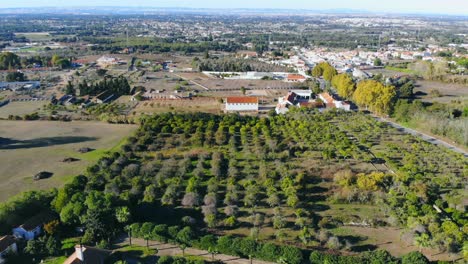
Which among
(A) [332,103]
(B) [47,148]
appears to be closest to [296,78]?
(A) [332,103]

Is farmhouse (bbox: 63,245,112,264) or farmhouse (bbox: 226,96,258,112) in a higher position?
farmhouse (bbox: 226,96,258,112)

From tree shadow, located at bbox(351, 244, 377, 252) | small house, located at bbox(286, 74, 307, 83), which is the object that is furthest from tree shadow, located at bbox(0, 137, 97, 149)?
small house, located at bbox(286, 74, 307, 83)

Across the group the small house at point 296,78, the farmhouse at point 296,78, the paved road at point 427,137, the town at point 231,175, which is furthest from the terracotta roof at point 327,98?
the farmhouse at point 296,78

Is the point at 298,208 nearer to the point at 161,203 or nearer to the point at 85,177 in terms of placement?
the point at 161,203

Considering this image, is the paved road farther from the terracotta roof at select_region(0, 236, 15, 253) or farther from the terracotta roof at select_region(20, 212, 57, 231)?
the terracotta roof at select_region(0, 236, 15, 253)

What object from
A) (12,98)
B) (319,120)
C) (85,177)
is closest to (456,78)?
(319,120)

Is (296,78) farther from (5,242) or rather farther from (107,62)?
(5,242)

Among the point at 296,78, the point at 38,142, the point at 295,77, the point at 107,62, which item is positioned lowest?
the point at 38,142
